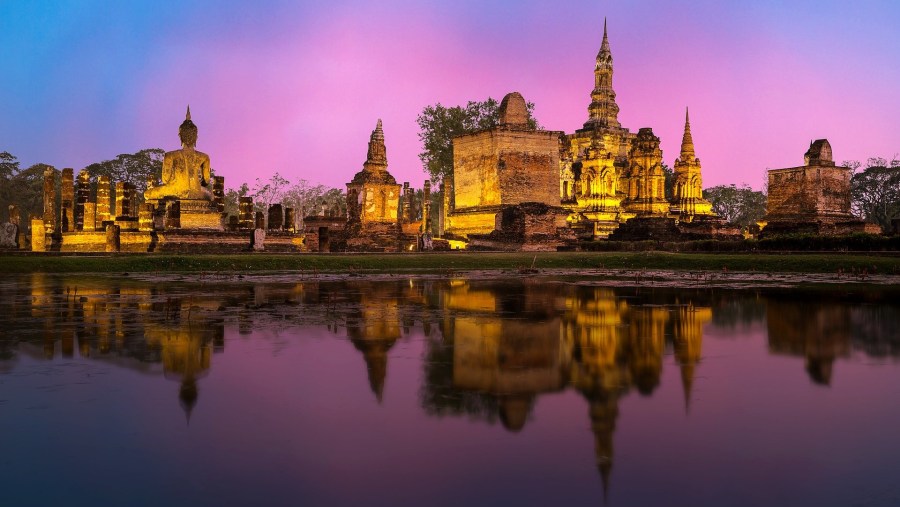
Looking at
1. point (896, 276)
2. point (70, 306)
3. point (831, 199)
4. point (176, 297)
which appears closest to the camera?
point (70, 306)

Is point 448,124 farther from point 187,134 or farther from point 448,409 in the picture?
Result: point 448,409

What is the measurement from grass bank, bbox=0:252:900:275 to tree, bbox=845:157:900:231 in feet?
174

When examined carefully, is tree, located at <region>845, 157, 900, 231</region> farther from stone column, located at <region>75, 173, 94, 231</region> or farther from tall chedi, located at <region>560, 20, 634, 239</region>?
stone column, located at <region>75, 173, 94, 231</region>

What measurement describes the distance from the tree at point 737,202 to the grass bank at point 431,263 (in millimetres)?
66188

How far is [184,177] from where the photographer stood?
30688 mm

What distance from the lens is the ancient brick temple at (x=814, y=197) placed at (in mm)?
35219

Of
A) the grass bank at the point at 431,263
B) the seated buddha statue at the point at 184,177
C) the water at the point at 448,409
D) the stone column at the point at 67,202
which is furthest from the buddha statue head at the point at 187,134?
the water at the point at 448,409

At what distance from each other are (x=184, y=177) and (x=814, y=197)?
2820cm

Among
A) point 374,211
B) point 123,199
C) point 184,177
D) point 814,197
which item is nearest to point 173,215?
point 184,177

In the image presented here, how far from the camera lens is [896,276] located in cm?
1777

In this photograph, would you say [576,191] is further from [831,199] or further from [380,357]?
[380,357]

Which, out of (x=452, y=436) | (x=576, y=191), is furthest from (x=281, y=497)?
(x=576, y=191)

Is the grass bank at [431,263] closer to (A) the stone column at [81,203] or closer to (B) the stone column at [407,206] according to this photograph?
(A) the stone column at [81,203]

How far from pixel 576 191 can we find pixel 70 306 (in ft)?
135
